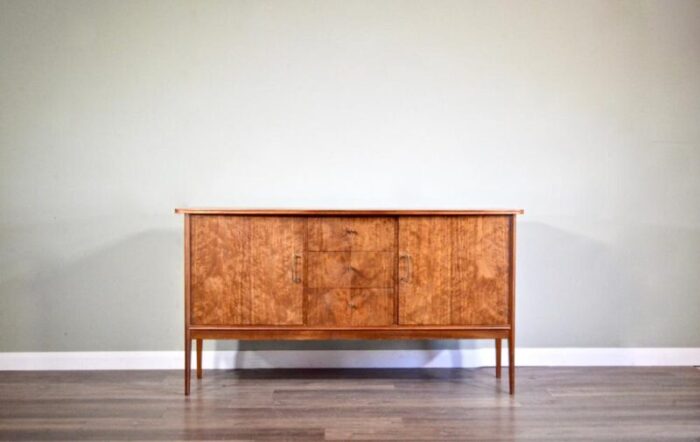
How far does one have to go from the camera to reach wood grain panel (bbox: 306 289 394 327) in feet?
7.47

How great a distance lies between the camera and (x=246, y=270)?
2266 mm

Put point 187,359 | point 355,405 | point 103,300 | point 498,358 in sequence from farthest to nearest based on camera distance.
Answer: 1. point 103,300
2. point 498,358
3. point 187,359
4. point 355,405

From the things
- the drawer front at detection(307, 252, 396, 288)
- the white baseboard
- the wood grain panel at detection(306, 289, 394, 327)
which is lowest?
the white baseboard

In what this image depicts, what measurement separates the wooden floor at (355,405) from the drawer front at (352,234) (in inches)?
25.0

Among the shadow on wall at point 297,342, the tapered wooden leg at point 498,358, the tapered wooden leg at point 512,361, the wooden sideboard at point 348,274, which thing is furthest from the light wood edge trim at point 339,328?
the shadow on wall at point 297,342

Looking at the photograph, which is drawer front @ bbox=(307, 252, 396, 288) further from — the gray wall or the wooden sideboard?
the gray wall

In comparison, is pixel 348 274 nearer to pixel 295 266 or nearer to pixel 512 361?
pixel 295 266

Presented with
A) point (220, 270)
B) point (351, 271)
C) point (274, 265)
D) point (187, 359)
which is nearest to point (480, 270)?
point (351, 271)

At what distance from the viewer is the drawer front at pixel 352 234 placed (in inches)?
89.1

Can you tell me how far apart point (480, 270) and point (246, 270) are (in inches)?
38.8

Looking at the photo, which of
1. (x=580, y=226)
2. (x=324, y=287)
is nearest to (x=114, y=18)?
(x=324, y=287)

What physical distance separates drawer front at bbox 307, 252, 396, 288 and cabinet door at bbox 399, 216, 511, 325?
0.24ft

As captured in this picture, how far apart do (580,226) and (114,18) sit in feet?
8.43

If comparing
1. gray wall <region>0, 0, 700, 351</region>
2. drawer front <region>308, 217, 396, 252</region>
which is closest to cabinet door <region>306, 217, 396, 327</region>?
drawer front <region>308, 217, 396, 252</region>
